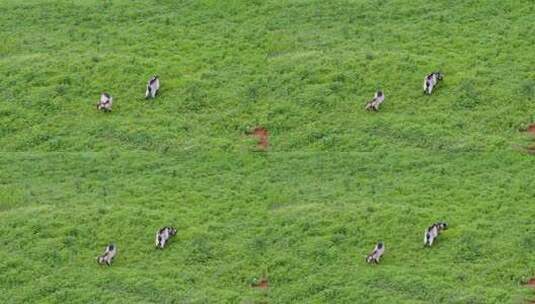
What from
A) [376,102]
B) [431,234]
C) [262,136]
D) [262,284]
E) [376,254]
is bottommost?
[262,284]

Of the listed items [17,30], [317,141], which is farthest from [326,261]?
[17,30]

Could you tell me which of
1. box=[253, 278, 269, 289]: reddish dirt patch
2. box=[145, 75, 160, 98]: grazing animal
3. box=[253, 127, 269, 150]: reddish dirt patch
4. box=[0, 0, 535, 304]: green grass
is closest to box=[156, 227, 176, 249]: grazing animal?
box=[0, 0, 535, 304]: green grass

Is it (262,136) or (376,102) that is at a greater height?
(376,102)

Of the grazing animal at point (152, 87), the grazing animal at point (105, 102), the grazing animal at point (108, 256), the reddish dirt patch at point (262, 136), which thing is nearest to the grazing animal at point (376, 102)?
the reddish dirt patch at point (262, 136)

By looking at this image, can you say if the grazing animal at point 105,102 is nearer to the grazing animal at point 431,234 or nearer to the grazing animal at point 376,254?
the grazing animal at point 376,254

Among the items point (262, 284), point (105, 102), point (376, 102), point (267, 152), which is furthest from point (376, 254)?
point (105, 102)

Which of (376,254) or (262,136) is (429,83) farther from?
(376,254)
